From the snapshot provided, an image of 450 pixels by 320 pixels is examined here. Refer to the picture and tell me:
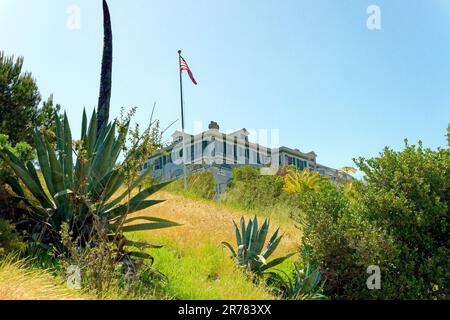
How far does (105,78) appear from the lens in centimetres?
848

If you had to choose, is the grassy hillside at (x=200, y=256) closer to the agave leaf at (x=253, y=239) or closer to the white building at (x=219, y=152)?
the agave leaf at (x=253, y=239)

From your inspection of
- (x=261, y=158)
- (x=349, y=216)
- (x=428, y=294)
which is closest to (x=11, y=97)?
(x=349, y=216)

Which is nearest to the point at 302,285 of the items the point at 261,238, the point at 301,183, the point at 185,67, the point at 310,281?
the point at 310,281

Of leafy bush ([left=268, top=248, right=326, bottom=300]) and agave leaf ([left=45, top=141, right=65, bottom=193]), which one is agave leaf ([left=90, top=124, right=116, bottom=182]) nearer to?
agave leaf ([left=45, top=141, right=65, bottom=193])

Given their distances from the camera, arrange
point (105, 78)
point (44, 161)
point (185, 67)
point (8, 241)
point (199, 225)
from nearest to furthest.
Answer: point (8, 241), point (44, 161), point (105, 78), point (199, 225), point (185, 67)

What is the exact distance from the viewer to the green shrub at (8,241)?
570 cm

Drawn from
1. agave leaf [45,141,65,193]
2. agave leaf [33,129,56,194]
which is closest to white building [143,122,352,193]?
agave leaf [33,129,56,194]

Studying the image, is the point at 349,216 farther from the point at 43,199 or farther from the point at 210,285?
the point at 43,199

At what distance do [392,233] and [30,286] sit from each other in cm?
522

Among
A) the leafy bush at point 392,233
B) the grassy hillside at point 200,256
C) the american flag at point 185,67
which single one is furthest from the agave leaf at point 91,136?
the american flag at point 185,67

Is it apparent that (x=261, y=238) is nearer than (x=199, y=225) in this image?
Yes

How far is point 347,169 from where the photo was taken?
31.5 metres

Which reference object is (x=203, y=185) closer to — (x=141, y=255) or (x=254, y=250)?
(x=254, y=250)

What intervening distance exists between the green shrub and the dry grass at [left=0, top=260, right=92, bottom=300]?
0.35 m
